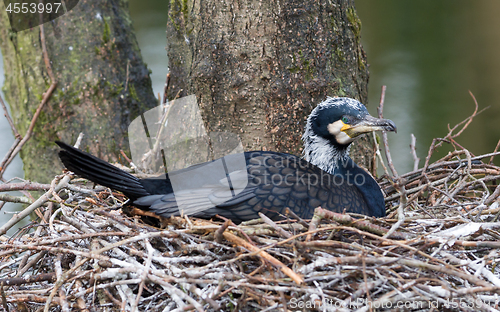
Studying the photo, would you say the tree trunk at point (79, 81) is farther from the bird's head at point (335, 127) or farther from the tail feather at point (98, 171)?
the bird's head at point (335, 127)

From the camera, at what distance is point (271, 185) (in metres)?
1.91

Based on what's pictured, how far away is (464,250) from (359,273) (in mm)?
434

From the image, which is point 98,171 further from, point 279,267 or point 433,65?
point 433,65

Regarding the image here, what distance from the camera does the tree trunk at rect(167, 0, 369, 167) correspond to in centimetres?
228

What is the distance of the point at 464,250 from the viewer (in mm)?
1568

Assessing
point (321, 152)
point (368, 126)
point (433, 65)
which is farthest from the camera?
point (433, 65)

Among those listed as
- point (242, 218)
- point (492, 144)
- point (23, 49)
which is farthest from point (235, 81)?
point (492, 144)

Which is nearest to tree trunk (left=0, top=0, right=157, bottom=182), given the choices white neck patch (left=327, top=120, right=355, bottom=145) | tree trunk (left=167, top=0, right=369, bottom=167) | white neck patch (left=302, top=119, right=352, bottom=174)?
tree trunk (left=167, top=0, right=369, bottom=167)

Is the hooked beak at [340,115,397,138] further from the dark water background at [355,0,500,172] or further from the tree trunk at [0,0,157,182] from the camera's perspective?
the dark water background at [355,0,500,172]

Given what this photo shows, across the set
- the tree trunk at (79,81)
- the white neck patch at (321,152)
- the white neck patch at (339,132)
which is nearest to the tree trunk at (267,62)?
the white neck patch at (321,152)

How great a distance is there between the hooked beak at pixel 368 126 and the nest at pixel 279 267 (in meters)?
0.47

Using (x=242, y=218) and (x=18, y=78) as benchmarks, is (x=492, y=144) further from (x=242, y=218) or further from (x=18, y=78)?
(x=18, y=78)

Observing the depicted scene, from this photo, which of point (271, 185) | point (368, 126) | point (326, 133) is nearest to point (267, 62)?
point (326, 133)

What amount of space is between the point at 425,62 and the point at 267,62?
385 centimetres
